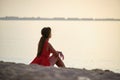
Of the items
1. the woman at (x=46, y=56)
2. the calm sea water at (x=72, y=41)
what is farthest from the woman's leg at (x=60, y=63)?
the calm sea water at (x=72, y=41)

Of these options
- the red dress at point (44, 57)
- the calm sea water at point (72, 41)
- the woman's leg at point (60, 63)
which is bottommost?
the calm sea water at point (72, 41)

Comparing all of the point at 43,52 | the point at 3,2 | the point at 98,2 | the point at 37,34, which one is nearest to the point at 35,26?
the point at 37,34

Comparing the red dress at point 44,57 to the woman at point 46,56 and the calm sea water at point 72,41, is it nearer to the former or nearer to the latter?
the woman at point 46,56

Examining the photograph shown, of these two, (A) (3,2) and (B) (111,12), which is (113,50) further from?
(A) (3,2)

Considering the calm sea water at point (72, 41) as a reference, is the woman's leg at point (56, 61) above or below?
above

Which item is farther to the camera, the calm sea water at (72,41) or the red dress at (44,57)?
the calm sea water at (72,41)

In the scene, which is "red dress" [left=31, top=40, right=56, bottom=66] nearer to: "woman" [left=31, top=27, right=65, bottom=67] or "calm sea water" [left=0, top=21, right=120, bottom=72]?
"woman" [left=31, top=27, right=65, bottom=67]

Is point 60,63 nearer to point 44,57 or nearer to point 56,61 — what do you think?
point 56,61

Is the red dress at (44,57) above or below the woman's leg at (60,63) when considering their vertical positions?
above

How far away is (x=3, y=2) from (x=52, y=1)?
100 cm

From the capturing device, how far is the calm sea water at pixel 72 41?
389cm

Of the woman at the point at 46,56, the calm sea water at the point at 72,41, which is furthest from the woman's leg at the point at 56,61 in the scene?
the calm sea water at the point at 72,41

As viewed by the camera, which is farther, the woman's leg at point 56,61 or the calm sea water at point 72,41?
the calm sea water at point 72,41

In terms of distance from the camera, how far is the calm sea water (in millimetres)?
3891
